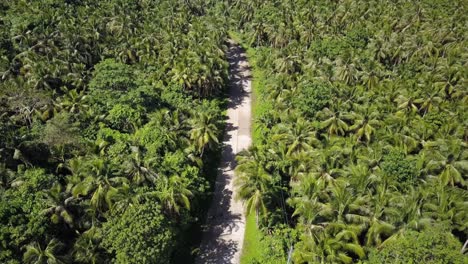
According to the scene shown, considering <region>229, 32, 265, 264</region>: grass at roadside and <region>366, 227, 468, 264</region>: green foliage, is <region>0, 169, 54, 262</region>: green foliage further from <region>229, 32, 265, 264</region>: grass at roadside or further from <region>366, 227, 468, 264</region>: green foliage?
<region>366, 227, 468, 264</region>: green foliage

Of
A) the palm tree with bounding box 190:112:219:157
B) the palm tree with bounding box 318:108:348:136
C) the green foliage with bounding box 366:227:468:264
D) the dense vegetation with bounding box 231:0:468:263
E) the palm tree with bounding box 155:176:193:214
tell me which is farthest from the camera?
the palm tree with bounding box 318:108:348:136

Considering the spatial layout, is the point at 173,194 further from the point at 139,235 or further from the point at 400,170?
the point at 400,170

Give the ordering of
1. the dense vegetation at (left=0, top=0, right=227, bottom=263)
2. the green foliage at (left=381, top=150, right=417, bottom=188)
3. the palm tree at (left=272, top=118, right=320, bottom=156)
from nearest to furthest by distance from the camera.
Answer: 1. the dense vegetation at (left=0, top=0, right=227, bottom=263)
2. the green foliage at (left=381, top=150, right=417, bottom=188)
3. the palm tree at (left=272, top=118, right=320, bottom=156)

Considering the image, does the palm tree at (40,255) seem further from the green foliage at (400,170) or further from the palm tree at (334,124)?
the palm tree at (334,124)

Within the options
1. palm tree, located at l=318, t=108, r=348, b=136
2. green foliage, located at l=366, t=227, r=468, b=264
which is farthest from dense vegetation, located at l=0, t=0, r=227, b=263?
green foliage, located at l=366, t=227, r=468, b=264

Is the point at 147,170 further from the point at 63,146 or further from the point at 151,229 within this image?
the point at 63,146

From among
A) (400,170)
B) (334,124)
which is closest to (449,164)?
(400,170)
